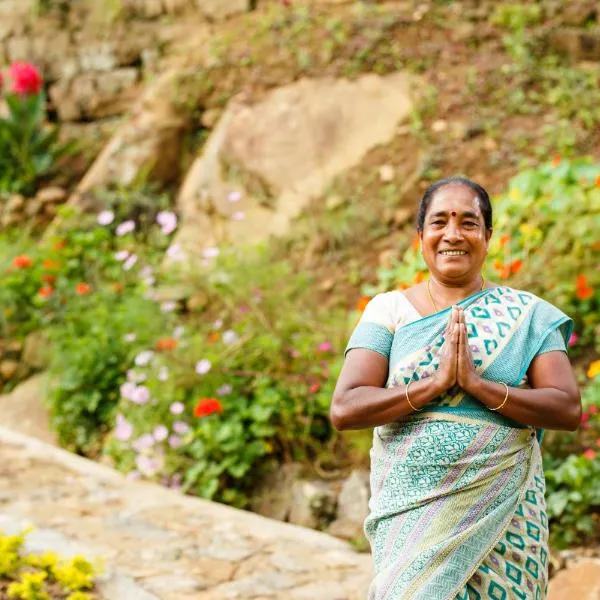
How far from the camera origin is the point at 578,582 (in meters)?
3.36

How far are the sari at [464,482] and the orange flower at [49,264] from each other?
4850mm

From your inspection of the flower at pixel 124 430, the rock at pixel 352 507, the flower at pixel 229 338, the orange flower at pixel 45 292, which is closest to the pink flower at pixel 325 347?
the flower at pixel 229 338

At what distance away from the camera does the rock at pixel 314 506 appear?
4523 mm

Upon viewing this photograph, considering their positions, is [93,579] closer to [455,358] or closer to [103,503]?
[103,503]

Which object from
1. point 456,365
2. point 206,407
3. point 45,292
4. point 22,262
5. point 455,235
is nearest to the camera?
point 456,365

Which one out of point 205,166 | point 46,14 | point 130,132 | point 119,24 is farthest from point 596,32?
point 46,14

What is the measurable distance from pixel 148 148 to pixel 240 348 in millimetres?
3248

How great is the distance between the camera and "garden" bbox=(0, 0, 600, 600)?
4105mm

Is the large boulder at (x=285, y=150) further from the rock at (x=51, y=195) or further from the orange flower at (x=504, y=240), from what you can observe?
the orange flower at (x=504, y=240)

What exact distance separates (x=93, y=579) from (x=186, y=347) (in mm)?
1845

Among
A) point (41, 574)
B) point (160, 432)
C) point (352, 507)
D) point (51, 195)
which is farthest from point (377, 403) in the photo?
point (51, 195)

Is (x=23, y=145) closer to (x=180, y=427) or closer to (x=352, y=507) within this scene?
(x=180, y=427)

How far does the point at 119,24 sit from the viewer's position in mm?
9117

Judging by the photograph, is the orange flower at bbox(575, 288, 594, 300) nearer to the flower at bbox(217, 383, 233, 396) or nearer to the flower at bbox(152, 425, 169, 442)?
the flower at bbox(217, 383, 233, 396)
